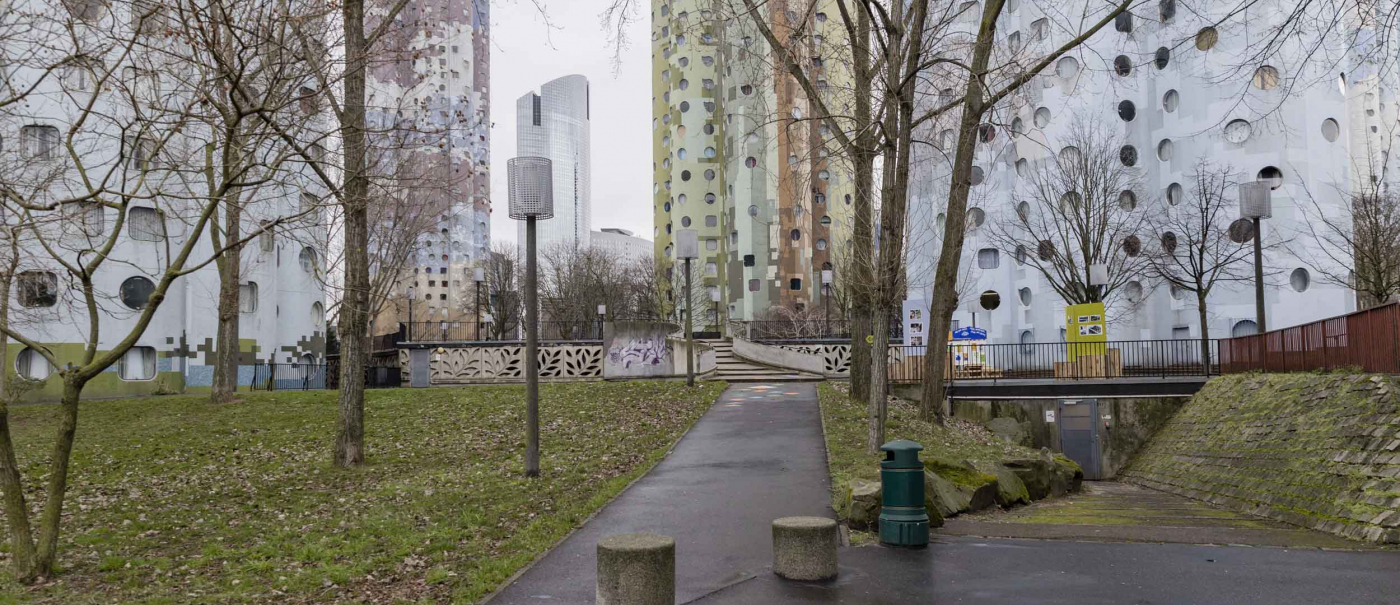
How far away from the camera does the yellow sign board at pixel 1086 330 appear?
1094 inches

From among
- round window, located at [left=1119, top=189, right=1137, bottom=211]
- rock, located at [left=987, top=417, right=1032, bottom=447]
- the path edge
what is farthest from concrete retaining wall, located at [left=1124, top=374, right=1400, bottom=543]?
round window, located at [left=1119, top=189, right=1137, bottom=211]

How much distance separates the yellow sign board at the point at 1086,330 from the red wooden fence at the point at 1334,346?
166 inches

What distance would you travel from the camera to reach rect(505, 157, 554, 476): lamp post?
42.8 feet

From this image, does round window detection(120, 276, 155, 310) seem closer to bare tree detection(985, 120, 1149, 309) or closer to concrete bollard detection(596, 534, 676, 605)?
concrete bollard detection(596, 534, 676, 605)

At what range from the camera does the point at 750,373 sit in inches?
1200

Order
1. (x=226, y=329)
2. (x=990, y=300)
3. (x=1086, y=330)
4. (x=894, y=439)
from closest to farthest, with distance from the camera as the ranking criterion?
(x=894, y=439) < (x=226, y=329) < (x=1086, y=330) < (x=990, y=300)

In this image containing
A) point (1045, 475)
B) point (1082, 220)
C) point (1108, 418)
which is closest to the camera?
point (1045, 475)

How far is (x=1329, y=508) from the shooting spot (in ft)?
35.0

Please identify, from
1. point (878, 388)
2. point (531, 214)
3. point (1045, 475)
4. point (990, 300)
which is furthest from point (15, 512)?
point (990, 300)

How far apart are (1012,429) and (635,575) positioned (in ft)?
70.8

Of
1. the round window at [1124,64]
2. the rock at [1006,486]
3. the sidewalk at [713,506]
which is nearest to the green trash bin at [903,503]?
the sidewalk at [713,506]

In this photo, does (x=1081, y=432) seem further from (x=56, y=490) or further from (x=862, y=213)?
(x=56, y=490)

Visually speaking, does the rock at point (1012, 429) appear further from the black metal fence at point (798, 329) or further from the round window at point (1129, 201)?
the round window at point (1129, 201)

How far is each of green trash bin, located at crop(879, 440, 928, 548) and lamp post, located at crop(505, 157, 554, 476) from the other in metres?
5.73
